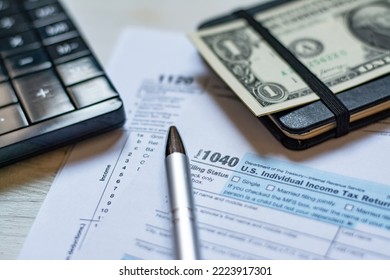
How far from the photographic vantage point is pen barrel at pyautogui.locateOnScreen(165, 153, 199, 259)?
407 mm

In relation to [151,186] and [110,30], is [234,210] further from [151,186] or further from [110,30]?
[110,30]

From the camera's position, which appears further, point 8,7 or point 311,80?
point 8,7

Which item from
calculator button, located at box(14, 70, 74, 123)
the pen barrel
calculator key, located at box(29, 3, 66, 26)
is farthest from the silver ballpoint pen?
calculator key, located at box(29, 3, 66, 26)

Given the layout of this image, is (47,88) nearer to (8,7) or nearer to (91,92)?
(91,92)

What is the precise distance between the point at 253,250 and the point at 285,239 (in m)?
0.03

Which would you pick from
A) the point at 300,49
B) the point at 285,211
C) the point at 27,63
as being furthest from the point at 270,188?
the point at 27,63

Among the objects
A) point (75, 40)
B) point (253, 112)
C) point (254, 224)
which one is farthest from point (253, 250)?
point (75, 40)

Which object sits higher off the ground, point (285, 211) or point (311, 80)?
point (311, 80)

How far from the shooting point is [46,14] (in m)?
0.60

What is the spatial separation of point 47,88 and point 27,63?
0.05m

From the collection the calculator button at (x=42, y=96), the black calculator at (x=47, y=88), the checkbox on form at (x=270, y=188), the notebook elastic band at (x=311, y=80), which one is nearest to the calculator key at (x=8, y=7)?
the black calculator at (x=47, y=88)

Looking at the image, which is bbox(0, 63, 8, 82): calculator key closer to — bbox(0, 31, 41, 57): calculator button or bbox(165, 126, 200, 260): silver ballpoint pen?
bbox(0, 31, 41, 57): calculator button

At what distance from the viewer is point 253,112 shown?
0.49m

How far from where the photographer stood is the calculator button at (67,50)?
554 mm
